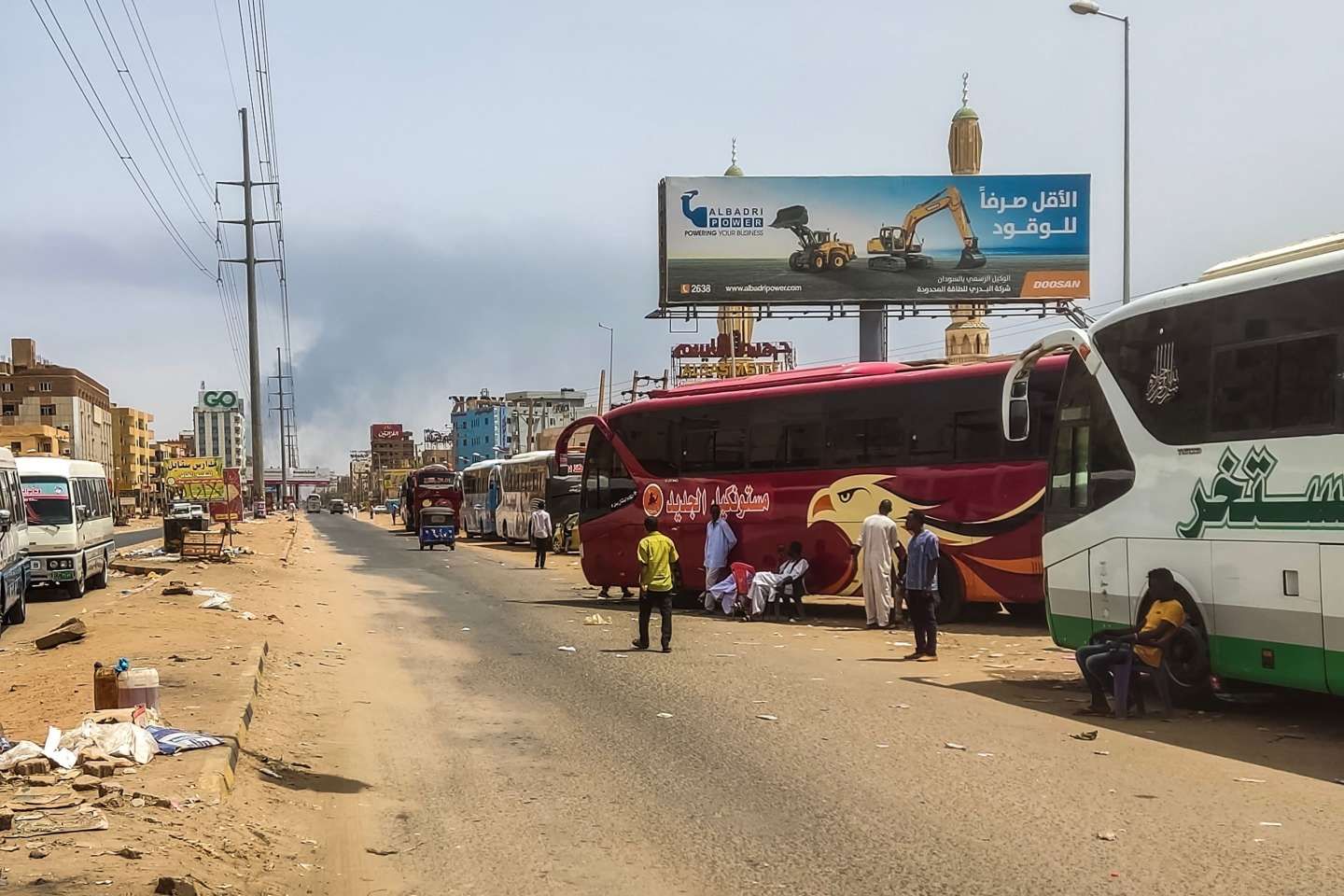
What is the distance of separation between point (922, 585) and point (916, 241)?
31.1 metres

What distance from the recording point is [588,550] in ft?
81.5

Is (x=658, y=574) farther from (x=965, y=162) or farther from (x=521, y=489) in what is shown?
(x=965, y=162)

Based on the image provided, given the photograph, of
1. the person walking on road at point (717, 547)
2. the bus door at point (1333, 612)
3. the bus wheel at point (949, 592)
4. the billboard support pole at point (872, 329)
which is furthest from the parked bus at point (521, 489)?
the bus door at point (1333, 612)

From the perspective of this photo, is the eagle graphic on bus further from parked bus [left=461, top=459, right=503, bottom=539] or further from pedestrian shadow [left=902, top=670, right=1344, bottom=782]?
parked bus [left=461, top=459, right=503, bottom=539]

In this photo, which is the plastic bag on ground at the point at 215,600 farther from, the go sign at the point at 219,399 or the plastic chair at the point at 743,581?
the go sign at the point at 219,399

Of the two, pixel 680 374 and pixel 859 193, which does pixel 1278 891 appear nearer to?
pixel 859 193

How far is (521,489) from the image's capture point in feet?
167

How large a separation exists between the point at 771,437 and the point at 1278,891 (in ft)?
52.8

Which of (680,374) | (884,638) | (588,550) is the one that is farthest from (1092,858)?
(680,374)

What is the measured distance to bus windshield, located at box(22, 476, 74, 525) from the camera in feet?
81.7

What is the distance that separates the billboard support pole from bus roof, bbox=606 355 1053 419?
2199 centimetres

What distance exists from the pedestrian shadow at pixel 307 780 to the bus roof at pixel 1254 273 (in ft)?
25.3

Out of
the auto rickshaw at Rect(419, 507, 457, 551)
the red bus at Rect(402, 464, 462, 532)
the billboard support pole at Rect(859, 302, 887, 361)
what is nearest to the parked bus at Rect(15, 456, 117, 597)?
the auto rickshaw at Rect(419, 507, 457, 551)

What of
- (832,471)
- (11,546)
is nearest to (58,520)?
(11,546)
